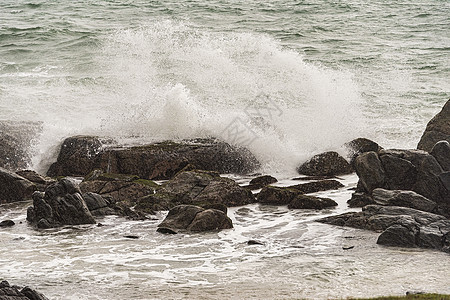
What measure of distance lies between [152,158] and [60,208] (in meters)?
3.96

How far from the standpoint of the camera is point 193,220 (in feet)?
37.4

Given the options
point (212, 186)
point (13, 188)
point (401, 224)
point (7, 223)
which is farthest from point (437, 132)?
point (7, 223)

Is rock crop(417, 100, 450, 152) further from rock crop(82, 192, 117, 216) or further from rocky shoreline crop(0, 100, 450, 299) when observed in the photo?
rock crop(82, 192, 117, 216)

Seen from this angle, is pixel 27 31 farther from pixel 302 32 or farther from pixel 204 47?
pixel 302 32

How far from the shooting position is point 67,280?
8.46 metres

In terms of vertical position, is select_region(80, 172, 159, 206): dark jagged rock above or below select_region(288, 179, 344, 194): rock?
above

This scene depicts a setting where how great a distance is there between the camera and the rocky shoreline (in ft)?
36.9

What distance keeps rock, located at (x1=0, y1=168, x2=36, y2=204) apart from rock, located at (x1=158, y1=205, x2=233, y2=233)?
384 cm

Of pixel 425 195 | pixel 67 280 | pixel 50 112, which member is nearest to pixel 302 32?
pixel 50 112

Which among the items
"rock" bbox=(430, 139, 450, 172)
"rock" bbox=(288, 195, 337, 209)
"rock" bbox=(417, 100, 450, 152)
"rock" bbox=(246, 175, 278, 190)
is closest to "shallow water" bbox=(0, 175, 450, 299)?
"rock" bbox=(288, 195, 337, 209)

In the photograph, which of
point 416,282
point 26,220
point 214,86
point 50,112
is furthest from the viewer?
point 214,86

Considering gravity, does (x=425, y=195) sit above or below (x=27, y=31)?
below

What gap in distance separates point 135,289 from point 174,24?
2662cm

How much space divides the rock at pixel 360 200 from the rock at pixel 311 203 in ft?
1.10
